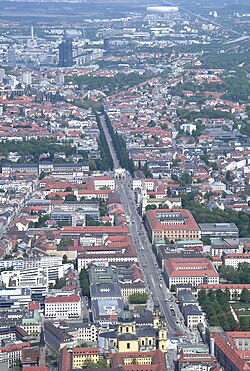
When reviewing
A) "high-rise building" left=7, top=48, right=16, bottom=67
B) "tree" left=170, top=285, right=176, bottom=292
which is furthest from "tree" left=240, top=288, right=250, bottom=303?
"high-rise building" left=7, top=48, right=16, bottom=67

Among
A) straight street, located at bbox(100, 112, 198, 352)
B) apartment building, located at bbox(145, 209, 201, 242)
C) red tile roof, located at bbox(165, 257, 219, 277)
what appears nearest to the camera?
straight street, located at bbox(100, 112, 198, 352)

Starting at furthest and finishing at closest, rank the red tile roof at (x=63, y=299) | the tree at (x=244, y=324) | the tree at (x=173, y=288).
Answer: the tree at (x=173, y=288) → the red tile roof at (x=63, y=299) → the tree at (x=244, y=324)

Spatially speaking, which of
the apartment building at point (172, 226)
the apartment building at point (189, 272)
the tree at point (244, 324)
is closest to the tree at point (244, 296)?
the apartment building at point (189, 272)

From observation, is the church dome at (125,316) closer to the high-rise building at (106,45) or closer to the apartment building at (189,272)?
the apartment building at (189,272)

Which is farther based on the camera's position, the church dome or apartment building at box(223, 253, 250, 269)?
apartment building at box(223, 253, 250, 269)

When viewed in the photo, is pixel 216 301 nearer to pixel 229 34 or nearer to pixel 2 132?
pixel 2 132

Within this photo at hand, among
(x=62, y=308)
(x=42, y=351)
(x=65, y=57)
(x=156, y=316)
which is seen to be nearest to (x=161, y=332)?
(x=156, y=316)

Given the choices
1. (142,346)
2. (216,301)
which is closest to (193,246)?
(216,301)

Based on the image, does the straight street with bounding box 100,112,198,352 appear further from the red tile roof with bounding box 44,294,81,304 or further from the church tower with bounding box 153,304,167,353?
the red tile roof with bounding box 44,294,81,304

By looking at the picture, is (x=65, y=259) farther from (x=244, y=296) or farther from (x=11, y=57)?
(x=11, y=57)
